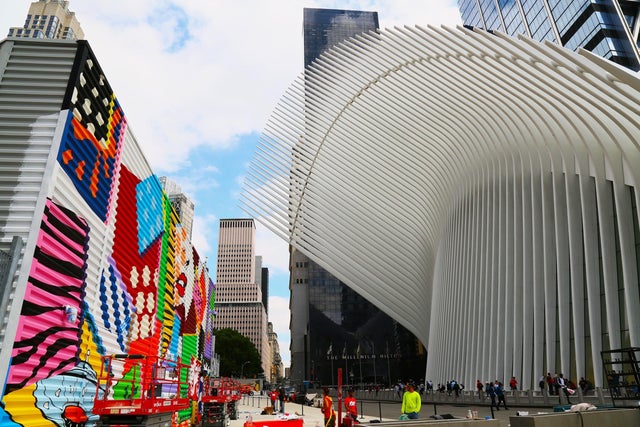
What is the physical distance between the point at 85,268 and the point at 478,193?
2675 cm

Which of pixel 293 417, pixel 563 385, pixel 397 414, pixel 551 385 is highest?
pixel 563 385

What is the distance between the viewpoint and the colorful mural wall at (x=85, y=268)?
7699mm

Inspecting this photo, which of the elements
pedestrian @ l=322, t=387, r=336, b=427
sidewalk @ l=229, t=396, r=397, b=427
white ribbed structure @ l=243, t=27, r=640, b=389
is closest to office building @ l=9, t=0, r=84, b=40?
white ribbed structure @ l=243, t=27, r=640, b=389

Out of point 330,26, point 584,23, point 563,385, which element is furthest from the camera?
point 330,26

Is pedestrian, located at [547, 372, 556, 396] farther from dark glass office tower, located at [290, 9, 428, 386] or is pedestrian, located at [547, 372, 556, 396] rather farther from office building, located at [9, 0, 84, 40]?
office building, located at [9, 0, 84, 40]

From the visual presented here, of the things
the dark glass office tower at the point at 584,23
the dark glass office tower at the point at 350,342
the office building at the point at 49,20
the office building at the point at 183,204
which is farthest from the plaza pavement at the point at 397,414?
the office building at the point at 49,20

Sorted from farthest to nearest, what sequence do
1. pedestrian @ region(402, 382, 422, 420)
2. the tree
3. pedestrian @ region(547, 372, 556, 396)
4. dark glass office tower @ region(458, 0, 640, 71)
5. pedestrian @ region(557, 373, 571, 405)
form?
the tree
dark glass office tower @ region(458, 0, 640, 71)
pedestrian @ region(547, 372, 556, 396)
pedestrian @ region(557, 373, 571, 405)
pedestrian @ region(402, 382, 422, 420)

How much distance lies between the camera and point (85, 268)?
9414mm

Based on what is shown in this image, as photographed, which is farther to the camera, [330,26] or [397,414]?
[330,26]

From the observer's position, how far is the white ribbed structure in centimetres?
2131

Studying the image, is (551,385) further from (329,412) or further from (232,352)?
(232,352)

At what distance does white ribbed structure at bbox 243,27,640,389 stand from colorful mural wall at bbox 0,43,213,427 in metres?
16.0

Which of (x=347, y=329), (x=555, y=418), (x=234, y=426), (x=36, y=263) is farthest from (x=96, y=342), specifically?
(x=347, y=329)

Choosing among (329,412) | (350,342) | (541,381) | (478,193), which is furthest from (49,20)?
(329,412)
